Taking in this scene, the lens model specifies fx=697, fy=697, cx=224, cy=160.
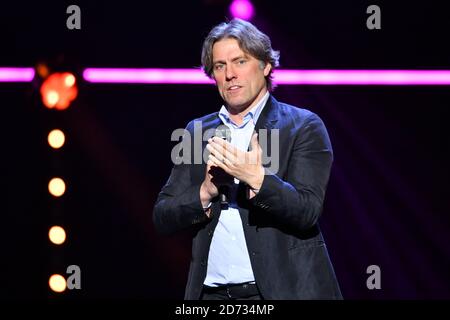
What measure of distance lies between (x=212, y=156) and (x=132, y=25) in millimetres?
1766

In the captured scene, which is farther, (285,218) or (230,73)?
(230,73)

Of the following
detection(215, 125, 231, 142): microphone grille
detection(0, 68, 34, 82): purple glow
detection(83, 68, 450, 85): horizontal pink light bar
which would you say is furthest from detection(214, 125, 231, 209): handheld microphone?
detection(0, 68, 34, 82): purple glow

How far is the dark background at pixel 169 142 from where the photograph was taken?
3506 millimetres

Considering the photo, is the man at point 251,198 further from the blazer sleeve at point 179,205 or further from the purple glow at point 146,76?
the purple glow at point 146,76

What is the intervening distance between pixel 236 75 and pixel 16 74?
1720 millimetres

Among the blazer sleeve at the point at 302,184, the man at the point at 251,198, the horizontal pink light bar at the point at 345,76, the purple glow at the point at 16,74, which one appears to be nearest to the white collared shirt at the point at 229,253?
the man at the point at 251,198

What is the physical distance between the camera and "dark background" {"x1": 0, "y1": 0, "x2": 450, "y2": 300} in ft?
11.5

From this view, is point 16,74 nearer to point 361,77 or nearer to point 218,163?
point 361,77

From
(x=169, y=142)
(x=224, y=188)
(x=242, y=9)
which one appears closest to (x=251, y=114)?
(x=224, y=188)

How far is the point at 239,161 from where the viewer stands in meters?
1.93

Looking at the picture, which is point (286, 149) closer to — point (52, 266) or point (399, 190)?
point (399, 190)

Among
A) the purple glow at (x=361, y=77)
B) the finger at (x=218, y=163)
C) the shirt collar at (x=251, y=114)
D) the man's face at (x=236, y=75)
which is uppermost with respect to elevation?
the purple glow at (x=361, y=77)

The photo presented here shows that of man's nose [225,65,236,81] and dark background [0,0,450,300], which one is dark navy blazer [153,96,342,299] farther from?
dark background [0,0,450,300]

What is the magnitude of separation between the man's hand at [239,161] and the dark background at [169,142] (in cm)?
163
